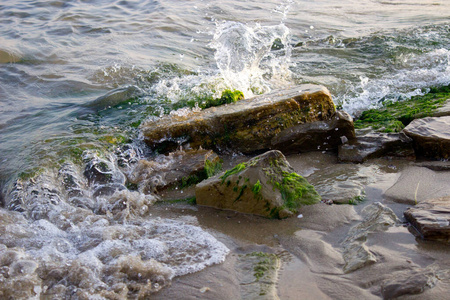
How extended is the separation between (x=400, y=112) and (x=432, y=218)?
2.69 metres

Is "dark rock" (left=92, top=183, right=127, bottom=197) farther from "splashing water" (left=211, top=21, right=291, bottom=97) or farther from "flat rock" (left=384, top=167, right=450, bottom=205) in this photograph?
"flat rock" (left=384, top=167, right=450, bottom=205)

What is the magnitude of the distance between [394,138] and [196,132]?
7.03ft

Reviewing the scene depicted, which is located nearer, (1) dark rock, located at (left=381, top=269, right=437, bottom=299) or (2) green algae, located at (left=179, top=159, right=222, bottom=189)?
(1) dark rock, located at (left=381, top=269, right=437, bottom=299)

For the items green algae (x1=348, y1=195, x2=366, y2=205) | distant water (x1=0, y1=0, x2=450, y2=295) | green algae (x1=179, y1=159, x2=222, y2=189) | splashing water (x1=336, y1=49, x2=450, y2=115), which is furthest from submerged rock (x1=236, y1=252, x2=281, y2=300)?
splashing water (x1=336, y1=49, x2=450, y2=115)

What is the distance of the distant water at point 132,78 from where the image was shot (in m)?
3.11

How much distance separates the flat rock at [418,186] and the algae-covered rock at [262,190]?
0.68 meters

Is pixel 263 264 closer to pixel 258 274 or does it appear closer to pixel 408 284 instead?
pixel 258 274

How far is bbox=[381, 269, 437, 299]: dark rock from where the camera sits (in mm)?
2191


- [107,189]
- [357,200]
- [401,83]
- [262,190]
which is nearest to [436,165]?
[357,200]

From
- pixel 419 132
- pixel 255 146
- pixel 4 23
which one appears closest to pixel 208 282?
pixel 255 146

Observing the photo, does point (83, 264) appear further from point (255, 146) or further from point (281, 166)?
point (255, 146)

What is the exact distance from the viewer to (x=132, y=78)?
7.18 metres

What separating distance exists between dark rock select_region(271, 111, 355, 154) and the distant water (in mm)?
1428

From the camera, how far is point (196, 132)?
4.64m
